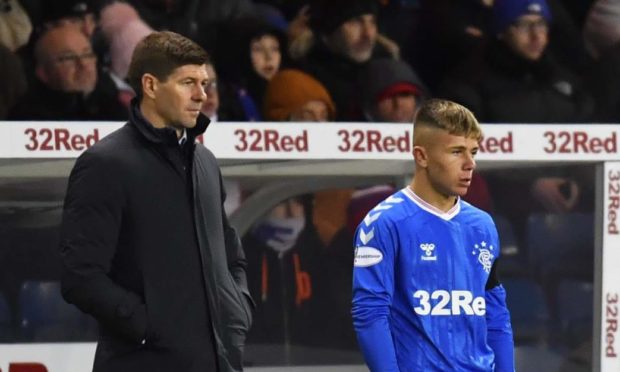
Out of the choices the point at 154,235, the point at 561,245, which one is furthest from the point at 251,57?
the point at 154,235

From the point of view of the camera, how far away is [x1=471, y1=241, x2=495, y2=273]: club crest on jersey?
167 inches

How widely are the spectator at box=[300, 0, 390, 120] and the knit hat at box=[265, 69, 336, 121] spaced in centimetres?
37

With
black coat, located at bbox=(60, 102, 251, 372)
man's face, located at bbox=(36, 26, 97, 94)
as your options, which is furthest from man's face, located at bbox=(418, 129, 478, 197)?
man's face, located at bbox=(36, 26, 97, 94)

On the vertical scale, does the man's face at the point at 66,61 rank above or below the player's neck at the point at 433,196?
above

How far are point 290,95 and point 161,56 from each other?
9.77 feet

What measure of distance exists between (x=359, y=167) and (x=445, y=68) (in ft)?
6.23

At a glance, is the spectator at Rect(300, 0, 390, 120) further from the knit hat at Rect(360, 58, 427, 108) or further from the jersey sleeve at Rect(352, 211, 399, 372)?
the jersey sleeve at Rect(352, 211, 399, 372)

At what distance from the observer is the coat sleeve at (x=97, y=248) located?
147 inches

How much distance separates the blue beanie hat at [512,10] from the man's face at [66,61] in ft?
6.46

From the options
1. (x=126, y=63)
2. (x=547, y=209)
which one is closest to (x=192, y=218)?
(x=547, y=209)

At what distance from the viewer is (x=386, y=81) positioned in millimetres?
7219

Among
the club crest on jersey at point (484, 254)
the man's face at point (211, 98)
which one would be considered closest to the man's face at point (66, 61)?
the man's face at point (211, 98)

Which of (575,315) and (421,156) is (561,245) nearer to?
(575,315)

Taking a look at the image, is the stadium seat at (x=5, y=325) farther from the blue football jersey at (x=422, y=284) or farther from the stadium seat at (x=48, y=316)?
the blue football jersey at (x=422, y=284)
